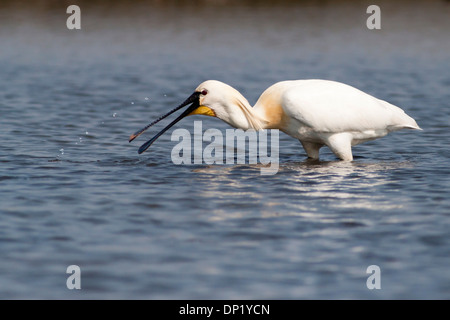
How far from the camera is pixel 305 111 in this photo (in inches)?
399

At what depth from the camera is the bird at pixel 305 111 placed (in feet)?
33.5

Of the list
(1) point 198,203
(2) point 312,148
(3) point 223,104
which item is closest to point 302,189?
(1) point 198,203

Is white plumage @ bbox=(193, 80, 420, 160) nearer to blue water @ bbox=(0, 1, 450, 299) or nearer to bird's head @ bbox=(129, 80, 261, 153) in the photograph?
bird's head @ bbox=(129, 80, 261, 153)

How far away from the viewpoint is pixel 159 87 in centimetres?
1933

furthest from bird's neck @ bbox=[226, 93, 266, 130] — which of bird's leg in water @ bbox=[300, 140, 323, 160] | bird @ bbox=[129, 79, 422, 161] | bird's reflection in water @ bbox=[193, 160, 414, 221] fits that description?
bird's leg in water @ bbox=[300, 140, 323, 160]

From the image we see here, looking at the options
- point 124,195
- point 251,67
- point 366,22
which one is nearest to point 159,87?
point 251,67

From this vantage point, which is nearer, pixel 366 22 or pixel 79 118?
pixel 79 118

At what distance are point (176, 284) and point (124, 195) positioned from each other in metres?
2.90

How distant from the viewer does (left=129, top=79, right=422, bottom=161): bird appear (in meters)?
10.2

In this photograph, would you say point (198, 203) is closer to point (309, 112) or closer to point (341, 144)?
point (309, 112)

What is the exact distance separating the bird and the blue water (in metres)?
0.42

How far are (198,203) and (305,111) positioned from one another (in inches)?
86.4

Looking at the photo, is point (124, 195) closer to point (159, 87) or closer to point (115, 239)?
point (115, 239)
